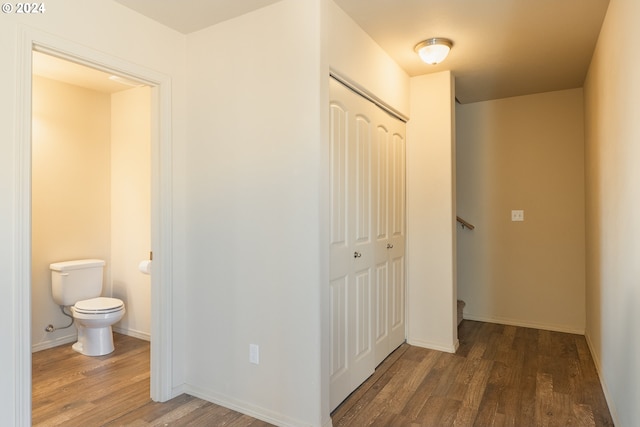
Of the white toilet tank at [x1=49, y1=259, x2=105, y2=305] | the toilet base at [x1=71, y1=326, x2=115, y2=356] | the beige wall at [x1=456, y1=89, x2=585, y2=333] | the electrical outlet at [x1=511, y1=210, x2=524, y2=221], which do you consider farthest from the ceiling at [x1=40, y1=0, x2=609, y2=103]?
the toilet base at [x1=71, y1=326, x2=115, y2=356]

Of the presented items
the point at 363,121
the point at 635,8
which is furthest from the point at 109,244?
the point at 635,8

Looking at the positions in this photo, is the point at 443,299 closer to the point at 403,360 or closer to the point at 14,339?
the point at 403,360

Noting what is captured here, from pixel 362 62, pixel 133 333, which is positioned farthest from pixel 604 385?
pixel 133 333

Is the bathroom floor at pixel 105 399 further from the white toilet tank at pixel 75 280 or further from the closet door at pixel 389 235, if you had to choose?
the closet door at pixel 389 235

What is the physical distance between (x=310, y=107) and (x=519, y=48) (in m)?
1.80

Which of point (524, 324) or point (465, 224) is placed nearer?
point (524, 324)

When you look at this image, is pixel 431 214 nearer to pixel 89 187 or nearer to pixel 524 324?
pixel 524 324

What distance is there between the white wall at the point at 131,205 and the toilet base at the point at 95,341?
0.40 m

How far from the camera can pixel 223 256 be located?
2447mm

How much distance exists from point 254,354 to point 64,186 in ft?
8.42

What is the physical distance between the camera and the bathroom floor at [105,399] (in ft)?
7.41

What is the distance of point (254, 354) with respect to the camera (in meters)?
2.32

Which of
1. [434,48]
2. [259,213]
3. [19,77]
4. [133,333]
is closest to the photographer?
[19,77]

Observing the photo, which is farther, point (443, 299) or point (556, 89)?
point (556, 89)
